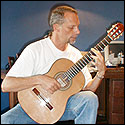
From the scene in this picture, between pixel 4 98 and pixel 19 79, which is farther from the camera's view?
pixel 4 98

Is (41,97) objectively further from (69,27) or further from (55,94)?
(69,27)

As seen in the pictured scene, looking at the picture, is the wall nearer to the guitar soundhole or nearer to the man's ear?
the man's ear

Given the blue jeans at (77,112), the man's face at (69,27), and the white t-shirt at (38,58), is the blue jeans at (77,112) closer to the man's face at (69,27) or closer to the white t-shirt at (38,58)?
the white t-shirt at (38,58)

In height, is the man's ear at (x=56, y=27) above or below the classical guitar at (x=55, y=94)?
above

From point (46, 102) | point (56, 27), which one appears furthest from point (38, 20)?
point (46, 102)

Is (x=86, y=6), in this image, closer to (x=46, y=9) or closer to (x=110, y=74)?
(x=46, y=9)

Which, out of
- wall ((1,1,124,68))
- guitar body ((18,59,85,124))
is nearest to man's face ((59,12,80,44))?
guitar body ((18,59,85,124))

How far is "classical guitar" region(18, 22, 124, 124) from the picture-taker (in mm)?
1238

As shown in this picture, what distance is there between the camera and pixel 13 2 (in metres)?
2.49

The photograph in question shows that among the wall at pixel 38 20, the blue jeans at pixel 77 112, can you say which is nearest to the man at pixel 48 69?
the blue jeans at pixel 77 112

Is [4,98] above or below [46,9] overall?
below

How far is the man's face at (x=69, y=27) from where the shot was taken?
1410 mm

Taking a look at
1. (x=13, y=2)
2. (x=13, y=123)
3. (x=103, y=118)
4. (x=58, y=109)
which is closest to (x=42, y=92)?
(x=58, y=109)

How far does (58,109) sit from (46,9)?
1617mm
